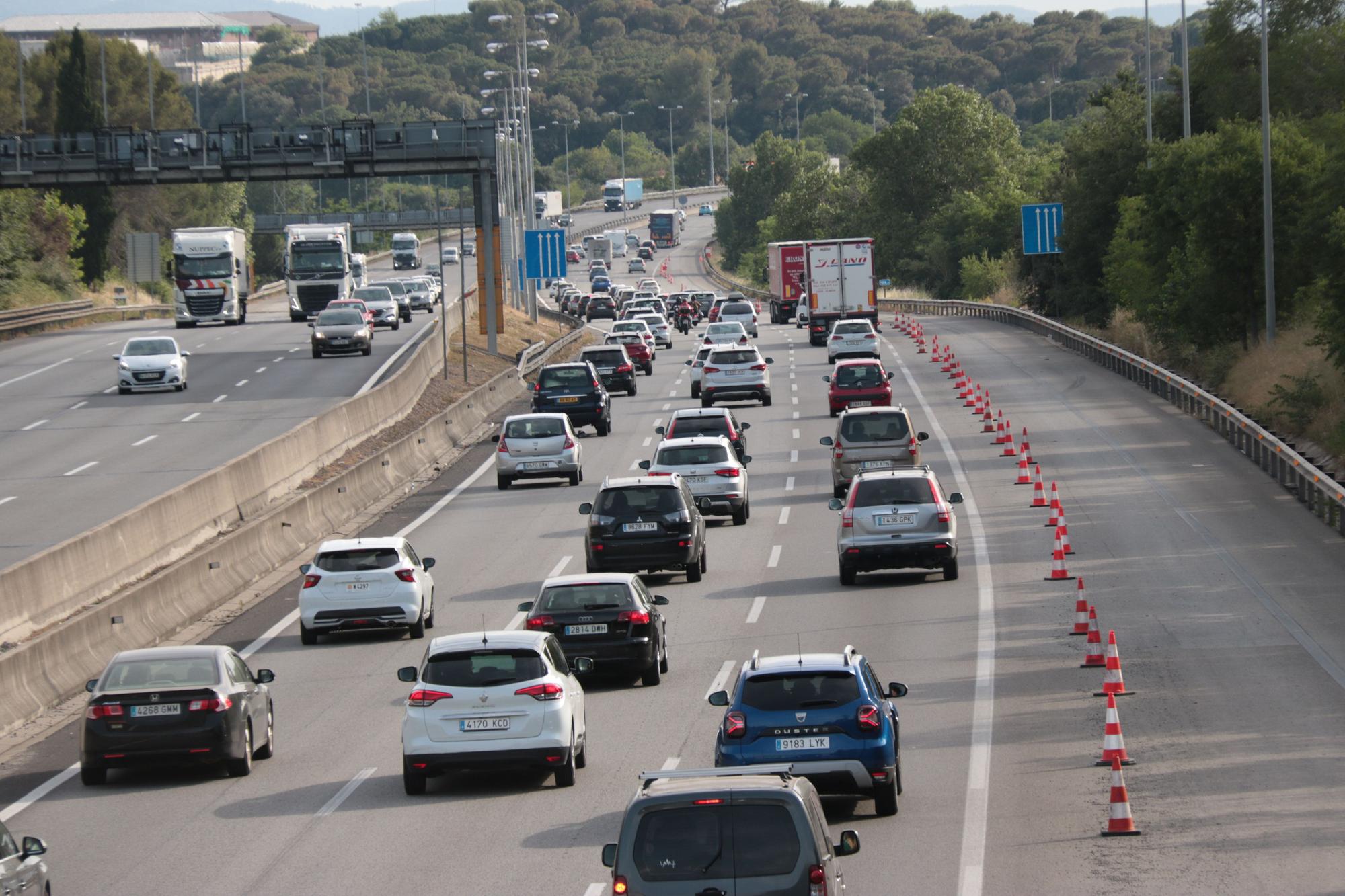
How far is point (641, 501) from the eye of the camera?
27.0 m

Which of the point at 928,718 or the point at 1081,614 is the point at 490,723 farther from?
the point at 1081,614

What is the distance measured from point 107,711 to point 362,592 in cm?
749

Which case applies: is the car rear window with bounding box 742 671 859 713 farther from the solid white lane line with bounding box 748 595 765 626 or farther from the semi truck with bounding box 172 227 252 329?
the semi truck with bounding box 172 227 252 329

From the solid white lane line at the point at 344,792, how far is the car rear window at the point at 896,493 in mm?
10320

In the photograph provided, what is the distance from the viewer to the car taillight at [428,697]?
15.9m

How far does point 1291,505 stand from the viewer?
31.2 meters

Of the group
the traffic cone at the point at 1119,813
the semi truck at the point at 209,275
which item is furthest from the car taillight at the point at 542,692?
the semi truck at the point at 209,275

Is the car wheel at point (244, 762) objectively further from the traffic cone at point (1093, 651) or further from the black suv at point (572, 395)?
the black suv at point (572, 395)

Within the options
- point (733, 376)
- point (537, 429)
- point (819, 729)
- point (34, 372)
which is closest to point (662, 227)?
point (34, 372)

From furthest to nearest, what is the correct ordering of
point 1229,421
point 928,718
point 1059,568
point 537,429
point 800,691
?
1. point 1229,421
2. point 537,429
3. point 1059,568
4. point 928,718
5. point 800,691

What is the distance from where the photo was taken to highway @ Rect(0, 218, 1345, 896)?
1326 cm

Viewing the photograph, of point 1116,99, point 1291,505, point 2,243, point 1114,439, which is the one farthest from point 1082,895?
point 2,243

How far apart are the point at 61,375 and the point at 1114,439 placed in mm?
33496

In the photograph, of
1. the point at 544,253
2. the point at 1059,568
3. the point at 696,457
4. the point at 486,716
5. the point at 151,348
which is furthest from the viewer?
the point at 544,253
